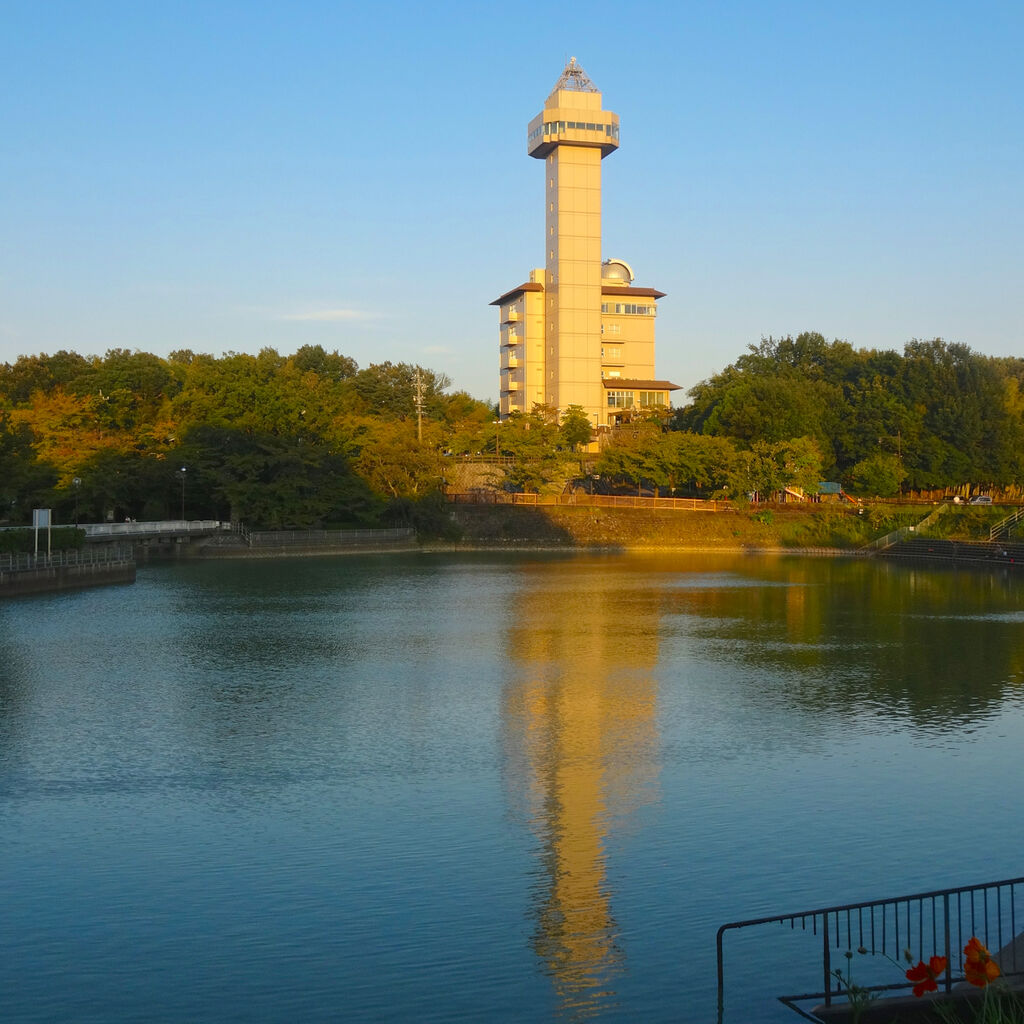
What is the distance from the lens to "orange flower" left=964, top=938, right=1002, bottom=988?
7469 millimetres

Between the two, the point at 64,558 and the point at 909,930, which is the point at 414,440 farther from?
the point at 909,930

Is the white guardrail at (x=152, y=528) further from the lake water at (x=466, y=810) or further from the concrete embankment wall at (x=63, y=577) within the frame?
the lake water at (x=466, y=810)

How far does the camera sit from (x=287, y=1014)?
9.79 m

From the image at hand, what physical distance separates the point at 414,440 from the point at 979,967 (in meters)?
78.0

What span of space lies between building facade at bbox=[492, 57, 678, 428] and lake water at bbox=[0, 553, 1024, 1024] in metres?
68.2

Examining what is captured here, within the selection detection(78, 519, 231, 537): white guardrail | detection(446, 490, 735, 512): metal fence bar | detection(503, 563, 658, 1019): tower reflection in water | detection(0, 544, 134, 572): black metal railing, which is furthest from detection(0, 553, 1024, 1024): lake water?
detection(446, 490, 735, 512): metal fence bar

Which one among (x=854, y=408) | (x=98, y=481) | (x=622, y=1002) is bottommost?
(x=622, y=1002)

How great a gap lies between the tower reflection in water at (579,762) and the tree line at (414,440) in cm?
4160

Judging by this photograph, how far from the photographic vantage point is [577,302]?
10050 cm

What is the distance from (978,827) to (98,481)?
68.7 m

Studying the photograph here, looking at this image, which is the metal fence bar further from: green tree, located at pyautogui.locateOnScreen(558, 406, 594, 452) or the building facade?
the building facade

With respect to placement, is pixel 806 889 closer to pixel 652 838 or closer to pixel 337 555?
pixel 652 838

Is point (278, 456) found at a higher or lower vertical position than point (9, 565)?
higher

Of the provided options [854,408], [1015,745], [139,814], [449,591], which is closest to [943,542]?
[854,408]
